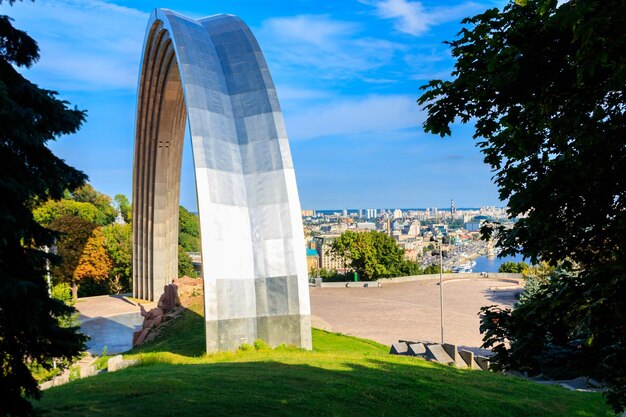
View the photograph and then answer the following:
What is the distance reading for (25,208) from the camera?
23.7 feet

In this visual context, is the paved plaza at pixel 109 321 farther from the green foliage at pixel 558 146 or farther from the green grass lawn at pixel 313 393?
the green foliage at pixel 558 146

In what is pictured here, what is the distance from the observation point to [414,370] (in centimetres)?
1551

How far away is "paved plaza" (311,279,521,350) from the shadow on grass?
1037 cm

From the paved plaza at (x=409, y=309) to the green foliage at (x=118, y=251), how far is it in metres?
17.5

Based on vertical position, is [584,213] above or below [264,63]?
below

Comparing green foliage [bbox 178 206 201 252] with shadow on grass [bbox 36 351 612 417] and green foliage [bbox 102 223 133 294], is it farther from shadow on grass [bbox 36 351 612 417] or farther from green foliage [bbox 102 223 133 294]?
shadow on grass [bbox 36 351 612 417]

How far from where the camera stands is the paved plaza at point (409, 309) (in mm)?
27156

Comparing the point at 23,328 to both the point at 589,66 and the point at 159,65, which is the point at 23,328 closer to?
the point at 589,66

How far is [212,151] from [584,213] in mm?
16026

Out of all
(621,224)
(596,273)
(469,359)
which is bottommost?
(469,359)

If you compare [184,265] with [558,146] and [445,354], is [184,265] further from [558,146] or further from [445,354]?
[558,146]

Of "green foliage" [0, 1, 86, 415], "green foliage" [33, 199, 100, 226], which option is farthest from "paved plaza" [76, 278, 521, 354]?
"green foliage" [0, 1, 86, 415]

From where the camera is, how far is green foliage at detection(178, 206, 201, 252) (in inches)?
2766

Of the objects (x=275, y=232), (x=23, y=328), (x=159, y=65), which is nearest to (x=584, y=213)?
(x=23, y=328)
